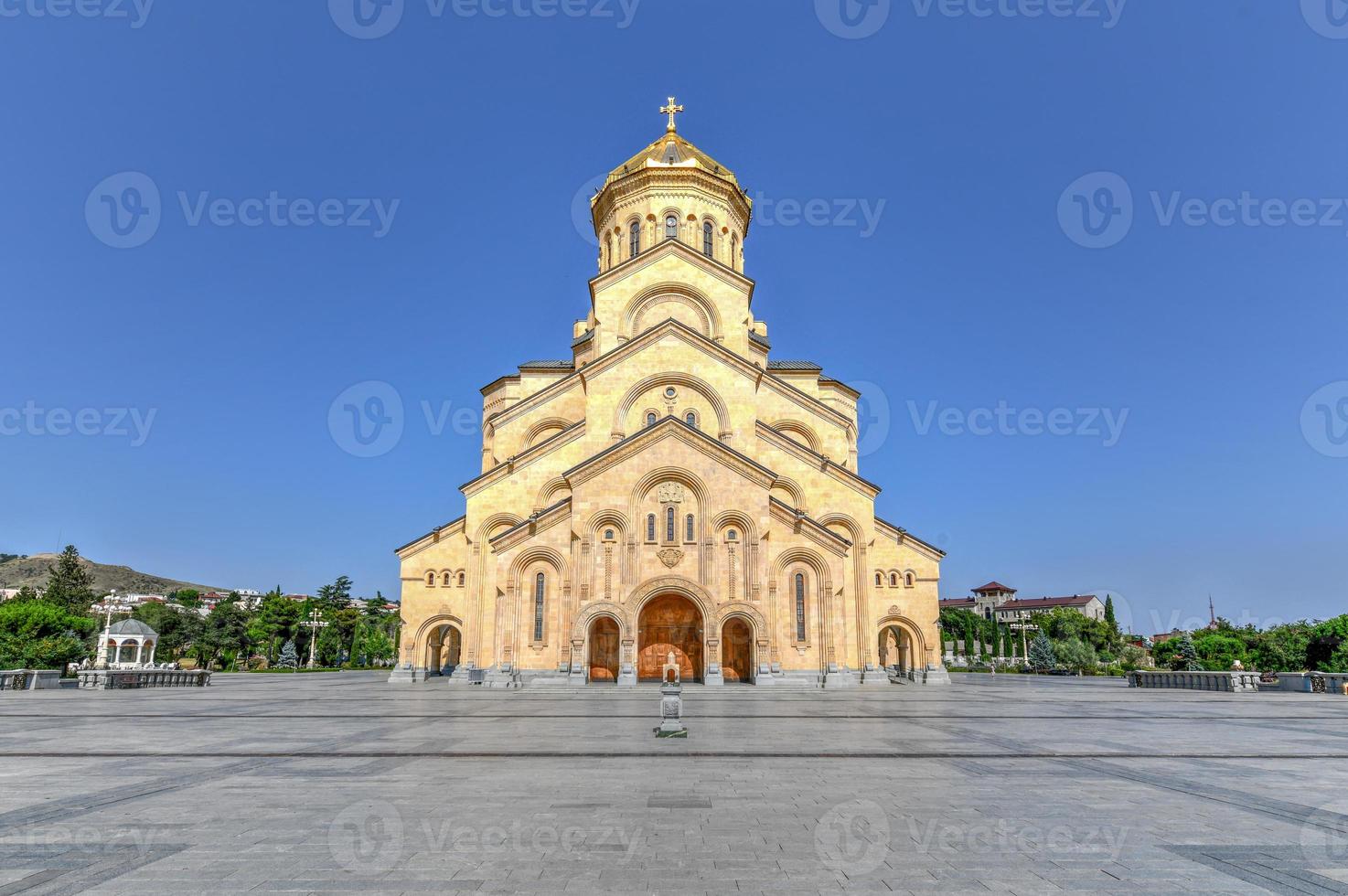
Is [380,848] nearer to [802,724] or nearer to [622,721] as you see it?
[622,721]

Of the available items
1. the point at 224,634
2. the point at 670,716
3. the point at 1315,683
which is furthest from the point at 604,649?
the point at 224,634

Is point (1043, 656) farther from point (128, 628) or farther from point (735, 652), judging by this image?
A: point (128, 628)

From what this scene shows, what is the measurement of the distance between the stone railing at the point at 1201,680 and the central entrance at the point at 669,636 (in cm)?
1964

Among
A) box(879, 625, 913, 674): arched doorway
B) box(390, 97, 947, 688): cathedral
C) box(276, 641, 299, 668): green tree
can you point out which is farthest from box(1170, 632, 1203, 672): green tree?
box(276, 641, 299, 668): green tree

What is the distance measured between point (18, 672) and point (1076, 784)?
112 feet

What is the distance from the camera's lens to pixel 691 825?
268 inches

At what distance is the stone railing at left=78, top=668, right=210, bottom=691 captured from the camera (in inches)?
1085

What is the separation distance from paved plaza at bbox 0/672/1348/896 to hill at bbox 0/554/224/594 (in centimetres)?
17687

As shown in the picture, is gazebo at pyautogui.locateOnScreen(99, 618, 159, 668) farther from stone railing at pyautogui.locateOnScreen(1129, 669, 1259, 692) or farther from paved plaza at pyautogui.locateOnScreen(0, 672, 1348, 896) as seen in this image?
stone railing at pyautogui.locateOnScreen(1129, 669, 1259, 692)

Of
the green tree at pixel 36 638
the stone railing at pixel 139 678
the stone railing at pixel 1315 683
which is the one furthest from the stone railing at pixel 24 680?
the stone railing at pixel 1315 683

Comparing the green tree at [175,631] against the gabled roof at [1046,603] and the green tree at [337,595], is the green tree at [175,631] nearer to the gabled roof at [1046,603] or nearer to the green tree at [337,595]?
the green tree at [337,595]

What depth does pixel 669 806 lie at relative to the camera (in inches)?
297

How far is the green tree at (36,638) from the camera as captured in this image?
108ft

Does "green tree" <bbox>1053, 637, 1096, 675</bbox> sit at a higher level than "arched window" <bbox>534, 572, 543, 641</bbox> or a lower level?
lower
